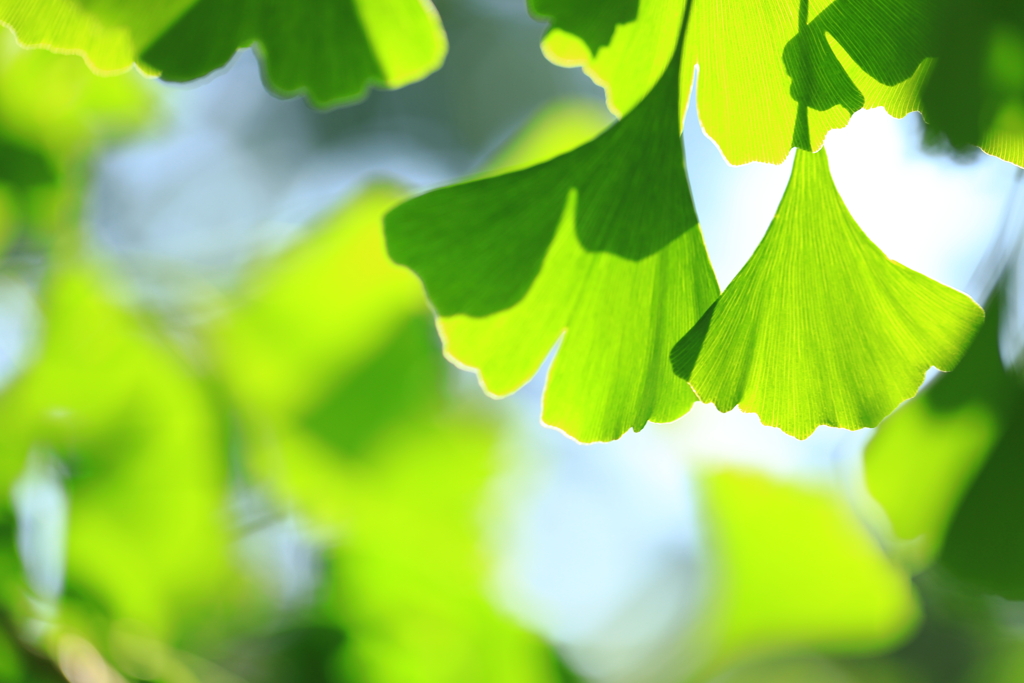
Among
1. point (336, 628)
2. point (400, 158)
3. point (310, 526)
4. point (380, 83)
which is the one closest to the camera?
point (380, 83)

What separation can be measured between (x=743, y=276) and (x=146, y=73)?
339mm

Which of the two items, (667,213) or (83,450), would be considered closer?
(667,213)

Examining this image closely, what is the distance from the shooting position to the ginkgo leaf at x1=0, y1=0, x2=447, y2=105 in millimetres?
337

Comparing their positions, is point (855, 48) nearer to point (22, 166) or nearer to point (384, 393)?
point (384, 393)

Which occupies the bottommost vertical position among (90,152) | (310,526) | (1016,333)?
(310,526)

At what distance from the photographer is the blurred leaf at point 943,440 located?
614mm

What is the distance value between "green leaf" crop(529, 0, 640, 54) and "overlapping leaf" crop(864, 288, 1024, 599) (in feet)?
1.55

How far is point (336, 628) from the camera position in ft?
3.05

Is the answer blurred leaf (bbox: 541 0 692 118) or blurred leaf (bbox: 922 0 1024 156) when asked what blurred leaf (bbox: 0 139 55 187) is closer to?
blurred leaf (bbox: 541 0 692 118)

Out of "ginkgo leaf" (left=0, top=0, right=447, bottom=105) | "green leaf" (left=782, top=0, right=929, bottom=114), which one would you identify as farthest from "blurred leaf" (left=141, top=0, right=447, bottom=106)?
"green leaf" (left=782, top=0, right=929, bottom=114)

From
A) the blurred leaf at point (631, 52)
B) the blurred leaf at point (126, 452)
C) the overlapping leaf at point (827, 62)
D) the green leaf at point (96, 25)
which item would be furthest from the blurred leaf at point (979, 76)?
the blurred leaf at point (126, 452)

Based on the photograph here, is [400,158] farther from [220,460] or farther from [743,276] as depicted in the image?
[743,276]

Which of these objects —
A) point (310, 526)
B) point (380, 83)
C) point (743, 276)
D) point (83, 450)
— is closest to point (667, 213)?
point (743, 276)

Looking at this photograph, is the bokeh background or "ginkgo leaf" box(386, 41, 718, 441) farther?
the bokeh background
